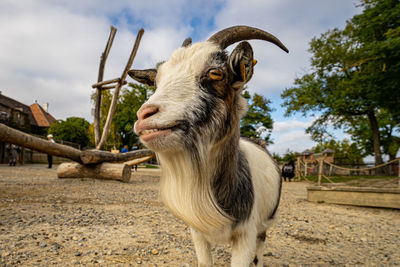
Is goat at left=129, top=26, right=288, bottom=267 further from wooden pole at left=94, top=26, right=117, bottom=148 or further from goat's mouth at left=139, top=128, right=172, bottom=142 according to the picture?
wooden pole at left=94, top=26, right=117, bottom=148

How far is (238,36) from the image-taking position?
1.88 m

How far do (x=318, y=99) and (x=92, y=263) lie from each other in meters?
19.6

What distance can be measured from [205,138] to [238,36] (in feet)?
3.28

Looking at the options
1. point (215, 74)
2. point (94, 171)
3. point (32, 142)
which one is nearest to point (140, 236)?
point (215, 74)

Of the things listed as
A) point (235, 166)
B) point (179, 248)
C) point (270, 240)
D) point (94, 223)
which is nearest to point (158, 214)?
point (94, 223)

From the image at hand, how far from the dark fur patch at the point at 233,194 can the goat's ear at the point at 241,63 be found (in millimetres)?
562

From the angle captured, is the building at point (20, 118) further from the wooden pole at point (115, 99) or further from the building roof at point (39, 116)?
the wooden pole at point (115, 99)

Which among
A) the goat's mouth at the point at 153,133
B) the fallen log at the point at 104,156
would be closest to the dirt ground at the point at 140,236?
the goat's mouth at the point at 153,133

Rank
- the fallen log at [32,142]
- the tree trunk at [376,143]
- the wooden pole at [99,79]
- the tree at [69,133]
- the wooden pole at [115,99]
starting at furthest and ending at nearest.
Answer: the tree at [69,133] < the tree trunk at [376,143] < the wooden pole at [99,79] < the wooden pole at [115,99] < the fallen log at [32,142]

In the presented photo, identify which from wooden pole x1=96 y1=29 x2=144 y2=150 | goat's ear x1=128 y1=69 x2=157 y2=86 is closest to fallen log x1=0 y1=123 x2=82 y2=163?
wooden pole x1=96 y1=29 x2=144 y2=150

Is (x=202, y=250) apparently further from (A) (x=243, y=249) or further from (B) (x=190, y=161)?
(B) (x=190, y=161)

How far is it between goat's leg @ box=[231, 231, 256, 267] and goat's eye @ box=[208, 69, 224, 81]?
3.50 feet

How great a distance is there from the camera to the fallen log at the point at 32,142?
4.62m

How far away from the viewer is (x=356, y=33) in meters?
14.8
